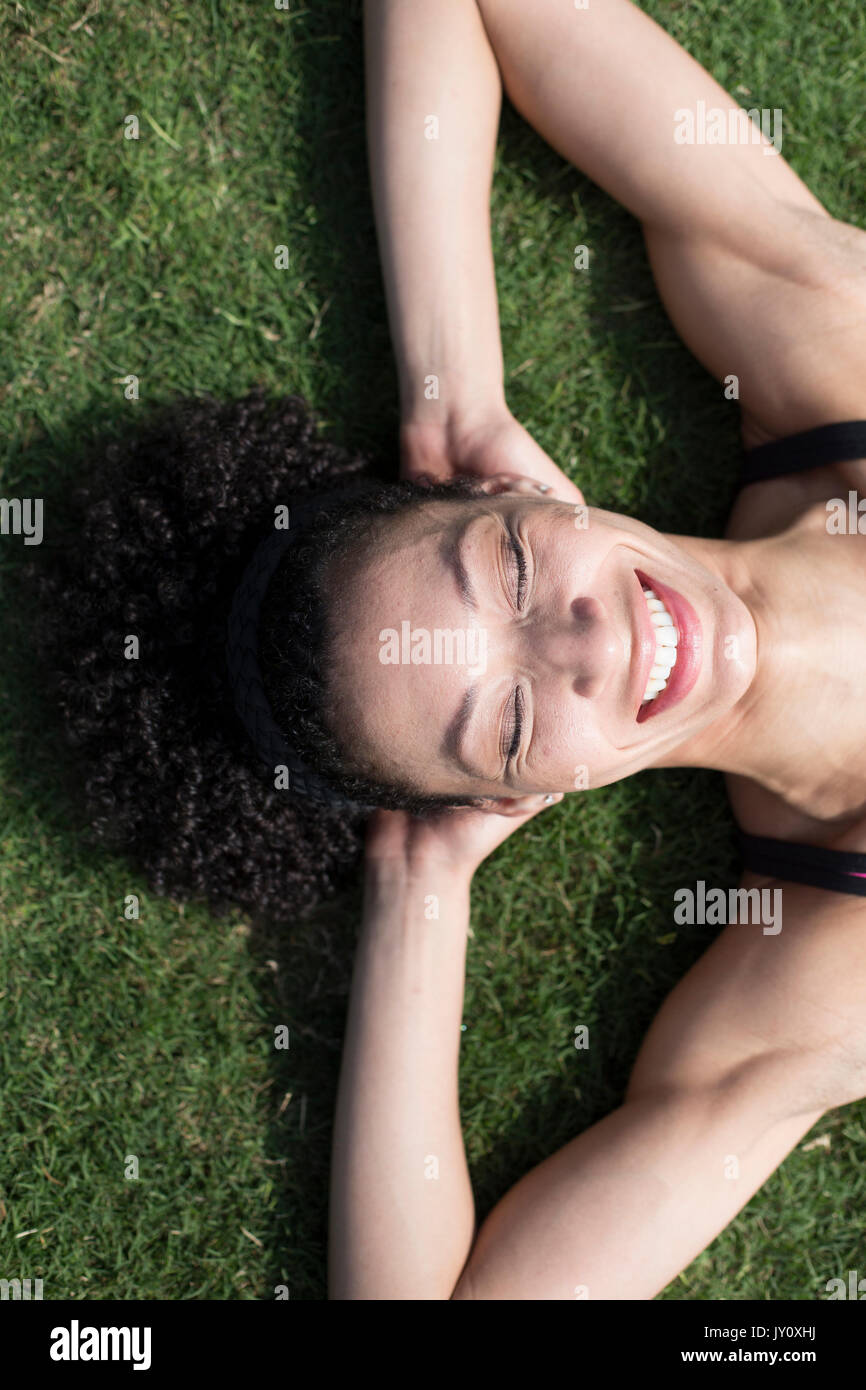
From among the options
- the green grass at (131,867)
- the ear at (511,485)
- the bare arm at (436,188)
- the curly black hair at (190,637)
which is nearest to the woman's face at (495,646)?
the curly black hair at (190,637)

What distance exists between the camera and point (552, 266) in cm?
352

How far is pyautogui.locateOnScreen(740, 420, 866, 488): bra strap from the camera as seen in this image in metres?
3.01

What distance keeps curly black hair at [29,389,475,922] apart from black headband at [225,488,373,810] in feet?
0.16

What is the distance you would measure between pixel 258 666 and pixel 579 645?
84cm

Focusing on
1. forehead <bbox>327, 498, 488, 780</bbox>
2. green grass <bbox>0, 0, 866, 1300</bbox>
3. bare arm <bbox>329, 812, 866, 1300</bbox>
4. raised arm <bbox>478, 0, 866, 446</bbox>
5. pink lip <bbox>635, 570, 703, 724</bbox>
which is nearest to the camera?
forehead <bbox>327, 498, 488, 780</bbox>

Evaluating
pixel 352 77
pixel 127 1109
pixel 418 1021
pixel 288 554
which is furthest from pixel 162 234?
pixel 127 1109

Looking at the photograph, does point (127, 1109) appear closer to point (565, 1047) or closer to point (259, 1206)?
point (259, 1206)

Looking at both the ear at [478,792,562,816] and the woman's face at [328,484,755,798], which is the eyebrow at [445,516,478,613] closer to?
the woman's face at [328,484,755,798]

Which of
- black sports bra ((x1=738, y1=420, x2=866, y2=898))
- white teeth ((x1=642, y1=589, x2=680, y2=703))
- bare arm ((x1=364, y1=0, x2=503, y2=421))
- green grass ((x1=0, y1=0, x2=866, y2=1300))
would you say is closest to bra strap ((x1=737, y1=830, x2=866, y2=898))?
black sports bra ((x1=738, y1=420, x2=866, y2=898))

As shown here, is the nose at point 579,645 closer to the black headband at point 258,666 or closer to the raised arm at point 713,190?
the black headband at point 258,666

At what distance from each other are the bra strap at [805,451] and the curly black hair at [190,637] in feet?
3.75

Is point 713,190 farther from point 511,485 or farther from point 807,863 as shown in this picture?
point 807,863

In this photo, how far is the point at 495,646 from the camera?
2270mm

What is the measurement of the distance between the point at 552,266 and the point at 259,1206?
3.48m
